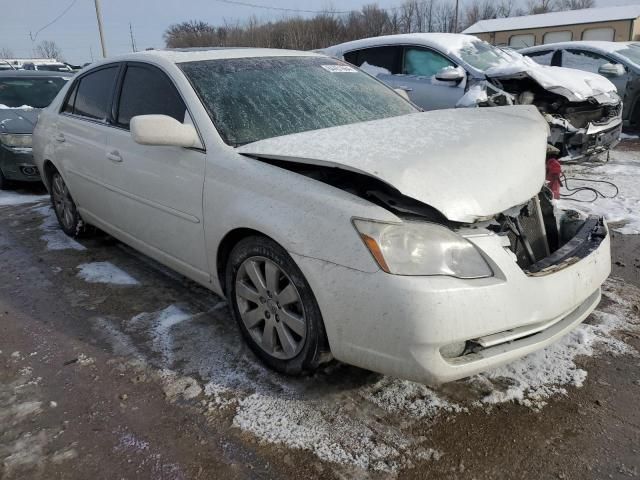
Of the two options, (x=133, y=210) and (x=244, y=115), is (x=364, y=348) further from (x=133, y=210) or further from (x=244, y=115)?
(x=133, y=210)

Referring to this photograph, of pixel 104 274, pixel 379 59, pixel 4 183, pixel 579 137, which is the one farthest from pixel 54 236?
pixel 579 137

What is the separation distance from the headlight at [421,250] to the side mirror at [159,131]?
1.19 m

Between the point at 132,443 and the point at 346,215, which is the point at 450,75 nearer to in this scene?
the point at 346,215

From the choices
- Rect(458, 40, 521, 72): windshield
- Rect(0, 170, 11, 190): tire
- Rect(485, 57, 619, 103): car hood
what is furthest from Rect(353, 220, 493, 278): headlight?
Rect(0, 170, 11, 190): tire

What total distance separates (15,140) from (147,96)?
13.8ft

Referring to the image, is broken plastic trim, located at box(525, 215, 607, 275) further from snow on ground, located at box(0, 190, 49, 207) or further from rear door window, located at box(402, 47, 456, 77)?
snow on ground, located at box(0, 190, 49, 207)

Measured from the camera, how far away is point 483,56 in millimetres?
6910

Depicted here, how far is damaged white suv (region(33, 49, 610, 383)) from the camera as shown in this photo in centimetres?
199

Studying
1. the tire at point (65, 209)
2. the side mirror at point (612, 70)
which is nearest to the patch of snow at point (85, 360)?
the tire at point (65, 209)

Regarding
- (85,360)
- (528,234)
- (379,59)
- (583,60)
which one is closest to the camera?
(528,234)

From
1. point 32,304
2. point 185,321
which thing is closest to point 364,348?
point 185,321

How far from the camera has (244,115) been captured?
112 inches

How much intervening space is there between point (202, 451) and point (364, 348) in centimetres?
77

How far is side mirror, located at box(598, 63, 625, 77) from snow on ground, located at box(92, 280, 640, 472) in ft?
21.5
